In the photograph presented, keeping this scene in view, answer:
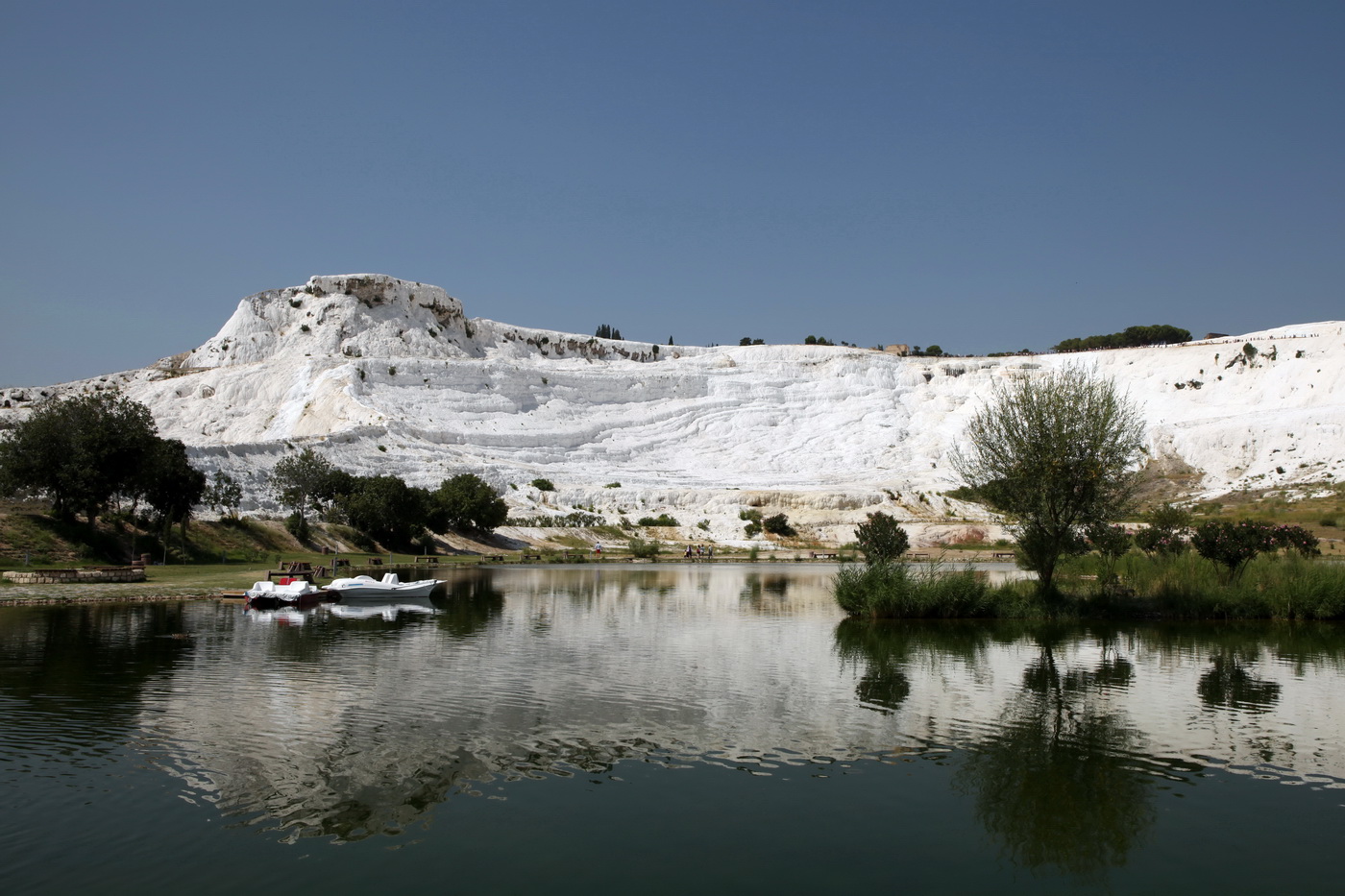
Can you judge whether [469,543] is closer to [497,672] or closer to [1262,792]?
[497,672]

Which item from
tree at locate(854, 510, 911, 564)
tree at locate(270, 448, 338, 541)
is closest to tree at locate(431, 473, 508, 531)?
tree at locate(270, 448, 338, 541)

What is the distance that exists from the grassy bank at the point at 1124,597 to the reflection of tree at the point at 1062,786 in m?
9.97

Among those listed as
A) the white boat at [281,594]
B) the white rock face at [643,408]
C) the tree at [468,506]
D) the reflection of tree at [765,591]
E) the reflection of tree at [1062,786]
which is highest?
the white rock face at [643,408]

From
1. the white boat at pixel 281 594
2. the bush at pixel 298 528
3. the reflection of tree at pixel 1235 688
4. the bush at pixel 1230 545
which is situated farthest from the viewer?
the bush at pixel 298 528

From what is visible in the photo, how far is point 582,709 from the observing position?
41.2 feet

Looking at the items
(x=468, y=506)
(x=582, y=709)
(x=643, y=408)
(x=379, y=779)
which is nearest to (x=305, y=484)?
(x=468, y=506)

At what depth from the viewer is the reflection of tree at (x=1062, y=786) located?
799 cm

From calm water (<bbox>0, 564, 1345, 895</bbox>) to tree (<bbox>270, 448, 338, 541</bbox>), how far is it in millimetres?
31763

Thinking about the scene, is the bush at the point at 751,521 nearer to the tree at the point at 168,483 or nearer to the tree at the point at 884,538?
the tree at the point at 884,538

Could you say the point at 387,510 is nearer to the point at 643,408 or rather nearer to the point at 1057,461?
the point at 1057,461

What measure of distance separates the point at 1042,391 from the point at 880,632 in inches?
280

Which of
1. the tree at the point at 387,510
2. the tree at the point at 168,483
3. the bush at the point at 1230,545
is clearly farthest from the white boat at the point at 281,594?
the bush at the point at 1230,545

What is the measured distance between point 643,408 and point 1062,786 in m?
90.3

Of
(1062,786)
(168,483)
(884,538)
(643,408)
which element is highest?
(643,408)
